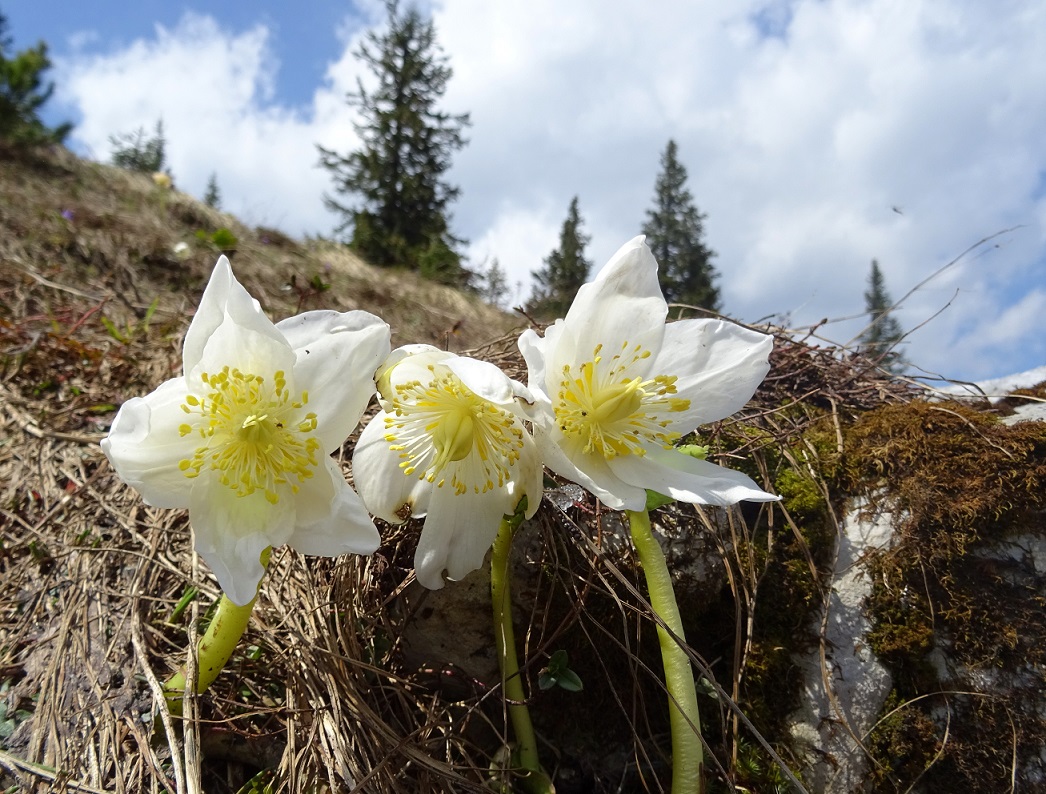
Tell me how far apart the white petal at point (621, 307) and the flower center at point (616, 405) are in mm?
27

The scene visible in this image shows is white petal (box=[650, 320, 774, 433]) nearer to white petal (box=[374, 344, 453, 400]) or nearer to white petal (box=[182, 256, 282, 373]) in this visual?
white petal (box=[374, 344, 453, 400])

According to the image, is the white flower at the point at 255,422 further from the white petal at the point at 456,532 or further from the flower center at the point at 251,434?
the white petal at the point at 456,532

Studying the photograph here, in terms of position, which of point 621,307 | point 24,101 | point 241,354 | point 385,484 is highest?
point 24,101

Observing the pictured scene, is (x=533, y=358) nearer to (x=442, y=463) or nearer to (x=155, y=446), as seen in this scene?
(x=442, y=463)

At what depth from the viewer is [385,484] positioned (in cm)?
126

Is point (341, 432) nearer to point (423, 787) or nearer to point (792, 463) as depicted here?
point (423, 787)

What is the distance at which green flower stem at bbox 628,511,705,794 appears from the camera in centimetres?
119

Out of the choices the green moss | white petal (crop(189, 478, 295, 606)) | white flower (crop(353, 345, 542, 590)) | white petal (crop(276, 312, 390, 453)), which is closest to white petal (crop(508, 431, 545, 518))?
white flower (crop(353, 345, 542, 590))

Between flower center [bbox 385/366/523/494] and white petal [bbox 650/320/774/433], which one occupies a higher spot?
white petal [bbox 650/320/774/433]

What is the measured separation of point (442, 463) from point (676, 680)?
65 cm

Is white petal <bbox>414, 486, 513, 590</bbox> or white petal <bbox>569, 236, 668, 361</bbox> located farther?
white petal <bbox>569, 236, 668, 361</bbox>

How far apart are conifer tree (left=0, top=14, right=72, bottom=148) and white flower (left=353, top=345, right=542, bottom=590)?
1182 centimetres

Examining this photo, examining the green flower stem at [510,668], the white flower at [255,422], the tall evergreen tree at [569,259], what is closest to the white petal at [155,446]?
the white flower at [255,422]

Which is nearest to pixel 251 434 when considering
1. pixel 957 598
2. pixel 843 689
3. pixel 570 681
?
pixel 570 681
